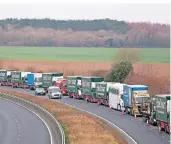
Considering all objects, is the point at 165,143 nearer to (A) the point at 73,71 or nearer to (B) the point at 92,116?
(B) the point at 92,116

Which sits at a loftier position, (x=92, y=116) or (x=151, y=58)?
(x=151, y=58)

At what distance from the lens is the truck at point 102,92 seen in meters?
70.3

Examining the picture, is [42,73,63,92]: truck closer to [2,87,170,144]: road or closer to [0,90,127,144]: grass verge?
[2,87,170,144]: road

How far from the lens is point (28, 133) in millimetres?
47188

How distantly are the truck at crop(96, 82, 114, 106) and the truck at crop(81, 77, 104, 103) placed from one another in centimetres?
172

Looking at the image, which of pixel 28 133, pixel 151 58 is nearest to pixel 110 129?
pixel 28 133

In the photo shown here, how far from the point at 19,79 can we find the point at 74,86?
29046 millimetres

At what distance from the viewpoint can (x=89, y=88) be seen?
76.7 m

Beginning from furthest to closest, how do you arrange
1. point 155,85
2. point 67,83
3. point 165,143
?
point 67,83 < point 155,85 < point 165,143

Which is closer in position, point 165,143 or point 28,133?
point 165,143

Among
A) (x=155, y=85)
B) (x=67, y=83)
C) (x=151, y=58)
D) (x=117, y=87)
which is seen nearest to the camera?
(x=117, y=87)

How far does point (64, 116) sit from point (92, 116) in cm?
307

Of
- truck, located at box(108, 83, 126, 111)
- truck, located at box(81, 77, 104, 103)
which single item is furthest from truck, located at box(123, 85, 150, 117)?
truck, located at box(81, 77, 104, 103)

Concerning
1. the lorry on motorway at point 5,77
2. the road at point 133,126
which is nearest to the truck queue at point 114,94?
the road at point 133,126
